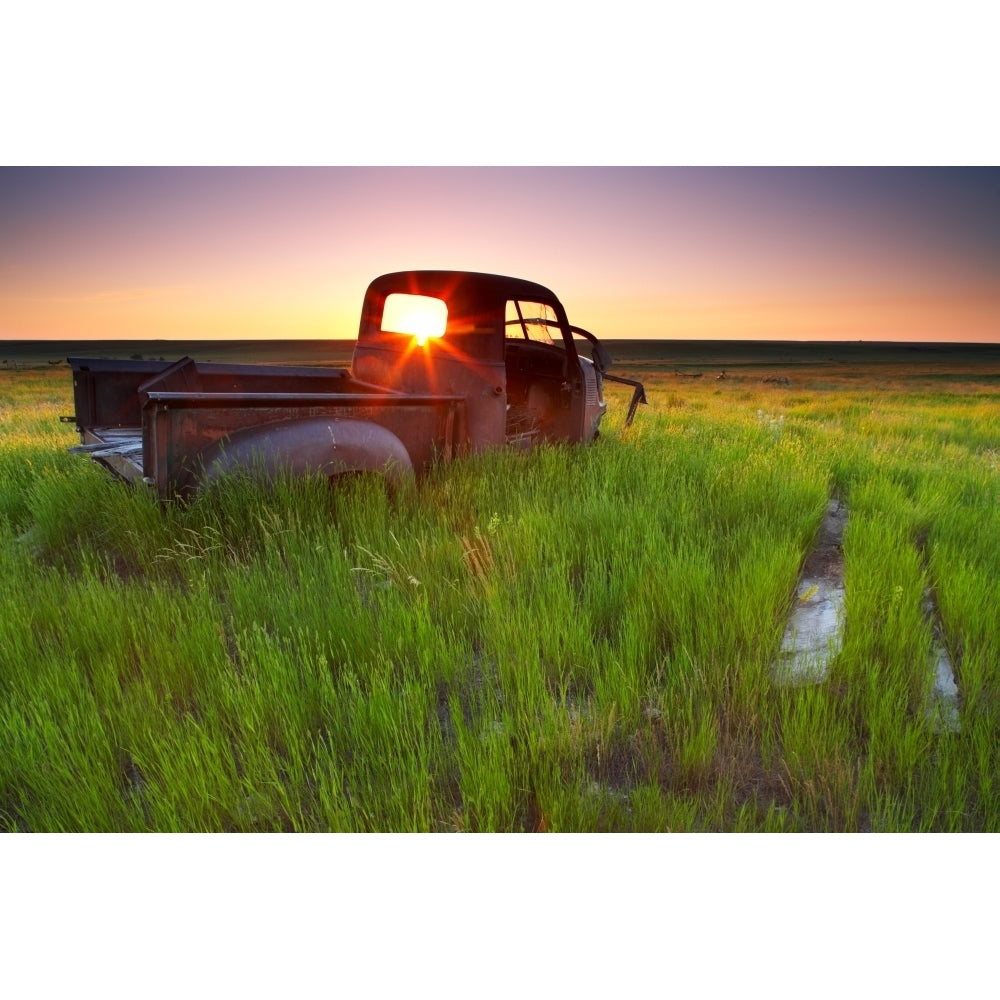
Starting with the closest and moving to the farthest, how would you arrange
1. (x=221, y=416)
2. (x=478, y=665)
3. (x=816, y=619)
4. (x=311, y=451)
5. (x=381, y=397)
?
(x=478, y=665), (x=816, y=619), (x=221, y=416), (x=311, y=451), (x=381, y=397)

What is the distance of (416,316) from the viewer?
4.97m

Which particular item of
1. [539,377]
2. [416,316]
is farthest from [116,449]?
[539,377]

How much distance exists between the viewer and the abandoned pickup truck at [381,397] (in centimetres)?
295

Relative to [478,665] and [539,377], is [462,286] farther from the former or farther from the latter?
[478,665]

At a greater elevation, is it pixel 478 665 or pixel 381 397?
pixel 381 397

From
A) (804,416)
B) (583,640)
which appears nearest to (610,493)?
(583,640)

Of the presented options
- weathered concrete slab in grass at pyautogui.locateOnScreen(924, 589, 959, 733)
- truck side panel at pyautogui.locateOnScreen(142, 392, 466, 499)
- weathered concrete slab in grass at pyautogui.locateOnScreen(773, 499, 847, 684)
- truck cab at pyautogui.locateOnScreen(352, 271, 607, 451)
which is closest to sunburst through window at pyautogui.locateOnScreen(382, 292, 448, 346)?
truck cab at pyautogui.locateOnScreen(352, 271, 607, 451)

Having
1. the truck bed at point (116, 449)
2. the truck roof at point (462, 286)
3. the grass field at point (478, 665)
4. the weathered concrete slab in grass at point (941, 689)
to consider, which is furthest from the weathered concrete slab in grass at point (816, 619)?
the truck bed at point (116, 449)

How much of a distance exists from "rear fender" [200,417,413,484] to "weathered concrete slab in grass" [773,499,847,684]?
2.16m

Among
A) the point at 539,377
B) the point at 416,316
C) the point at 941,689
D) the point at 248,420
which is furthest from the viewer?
the point at 539,377

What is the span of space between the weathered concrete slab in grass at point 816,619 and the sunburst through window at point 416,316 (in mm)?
3042

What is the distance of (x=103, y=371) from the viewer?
4469 mm

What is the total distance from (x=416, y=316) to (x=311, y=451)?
2125mm

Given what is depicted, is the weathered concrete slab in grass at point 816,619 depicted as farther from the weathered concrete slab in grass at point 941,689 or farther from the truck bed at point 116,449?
the truck bed at point 116,449
